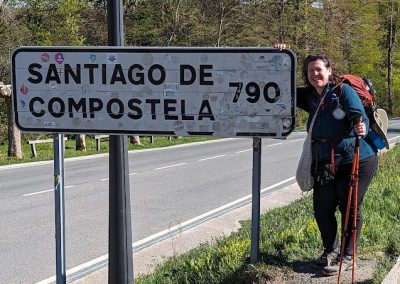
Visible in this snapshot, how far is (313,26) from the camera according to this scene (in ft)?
136

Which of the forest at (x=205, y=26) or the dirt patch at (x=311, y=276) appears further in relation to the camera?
the forest at (x=205, y=26)

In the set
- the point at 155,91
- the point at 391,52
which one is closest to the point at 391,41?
the point at 391,52

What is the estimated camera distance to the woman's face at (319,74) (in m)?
4.24

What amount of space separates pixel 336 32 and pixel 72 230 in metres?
38.2

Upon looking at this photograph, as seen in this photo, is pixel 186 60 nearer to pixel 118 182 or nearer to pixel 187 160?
pixel 118 182

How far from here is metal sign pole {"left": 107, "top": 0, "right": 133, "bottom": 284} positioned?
13.8ft

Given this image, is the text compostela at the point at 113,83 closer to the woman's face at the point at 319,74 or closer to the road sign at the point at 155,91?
the road sign at the point at 155,91

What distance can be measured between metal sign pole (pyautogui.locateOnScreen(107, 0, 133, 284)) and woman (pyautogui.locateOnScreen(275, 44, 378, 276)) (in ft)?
4.52

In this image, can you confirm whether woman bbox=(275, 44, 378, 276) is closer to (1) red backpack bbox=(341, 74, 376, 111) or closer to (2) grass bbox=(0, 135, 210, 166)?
(1) red backpack bbox=(341, 74, 376, 111)

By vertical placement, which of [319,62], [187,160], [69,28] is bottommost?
[187,160]

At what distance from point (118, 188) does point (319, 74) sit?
5.43 feet

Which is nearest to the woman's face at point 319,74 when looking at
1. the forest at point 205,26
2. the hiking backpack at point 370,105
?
the hiking backpack at point 370,105

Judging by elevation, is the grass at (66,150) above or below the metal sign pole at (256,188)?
below

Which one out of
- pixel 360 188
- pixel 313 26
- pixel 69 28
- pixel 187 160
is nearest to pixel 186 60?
pixel 360 188
